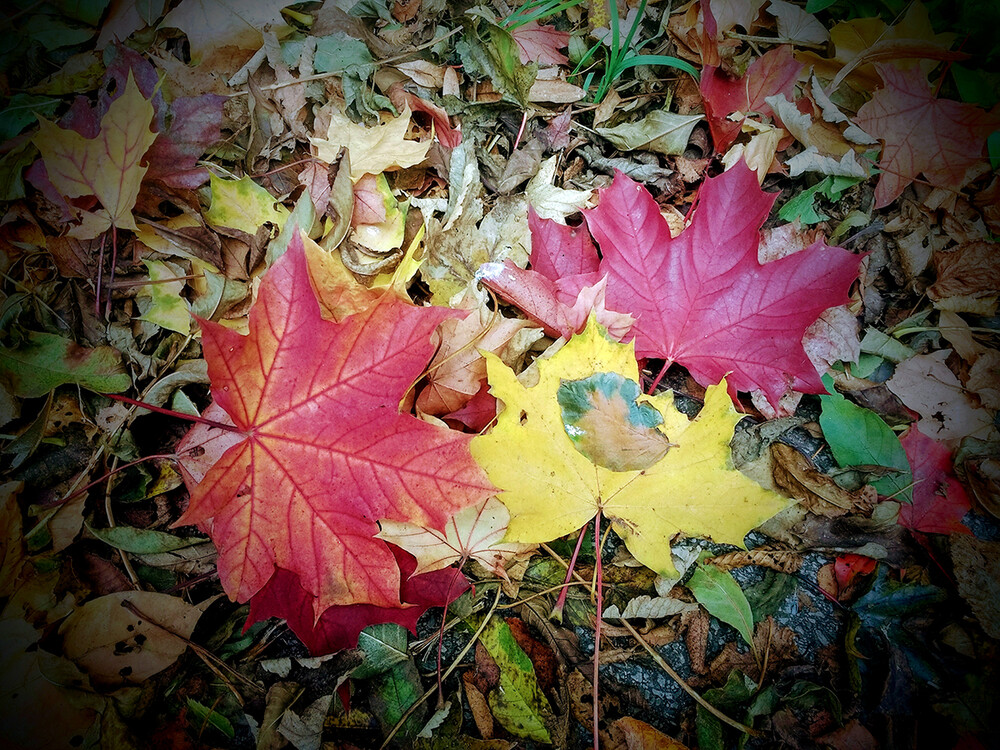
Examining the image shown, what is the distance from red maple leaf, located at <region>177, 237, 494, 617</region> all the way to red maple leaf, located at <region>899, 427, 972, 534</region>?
935mm

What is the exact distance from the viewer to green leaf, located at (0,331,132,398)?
3.42 feet

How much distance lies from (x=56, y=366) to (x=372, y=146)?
2.80 feet

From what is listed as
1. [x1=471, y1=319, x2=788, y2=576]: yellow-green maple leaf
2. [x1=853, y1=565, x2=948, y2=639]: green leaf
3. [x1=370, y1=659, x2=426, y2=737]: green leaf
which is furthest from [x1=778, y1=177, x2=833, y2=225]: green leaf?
[x1=370, y1=659, x2=426, y2=737]: green leaf

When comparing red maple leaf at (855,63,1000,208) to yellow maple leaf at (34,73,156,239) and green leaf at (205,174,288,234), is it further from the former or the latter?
yellow maple leaf at (34,73,156,239)

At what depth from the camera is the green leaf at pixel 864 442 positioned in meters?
1.05

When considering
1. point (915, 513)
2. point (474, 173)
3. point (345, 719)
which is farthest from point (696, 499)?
point (474, 173)

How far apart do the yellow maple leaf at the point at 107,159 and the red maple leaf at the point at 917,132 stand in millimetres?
1702

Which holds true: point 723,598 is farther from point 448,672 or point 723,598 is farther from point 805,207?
point 805,207

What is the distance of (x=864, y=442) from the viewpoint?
1.08 m

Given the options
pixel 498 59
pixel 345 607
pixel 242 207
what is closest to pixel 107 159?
pixel 242 207

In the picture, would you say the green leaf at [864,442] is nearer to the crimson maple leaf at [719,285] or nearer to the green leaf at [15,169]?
the crimson maple leaf at [719,285]

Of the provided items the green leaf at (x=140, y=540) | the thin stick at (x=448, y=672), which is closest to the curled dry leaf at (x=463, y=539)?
the thin stick at (x=448, y=672)

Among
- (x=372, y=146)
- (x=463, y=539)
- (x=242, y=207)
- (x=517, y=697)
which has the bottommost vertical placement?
(x=517, y=697)

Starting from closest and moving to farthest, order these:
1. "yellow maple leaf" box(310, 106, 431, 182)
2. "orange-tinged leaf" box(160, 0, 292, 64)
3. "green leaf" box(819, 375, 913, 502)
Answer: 1. "green leaf" box(819, 375, 913, 502)
2. "yellow maple leaf" box(310, 106, 431, 182)
3. "orange-tinged leaf" box(160, 0, 292, 64)
